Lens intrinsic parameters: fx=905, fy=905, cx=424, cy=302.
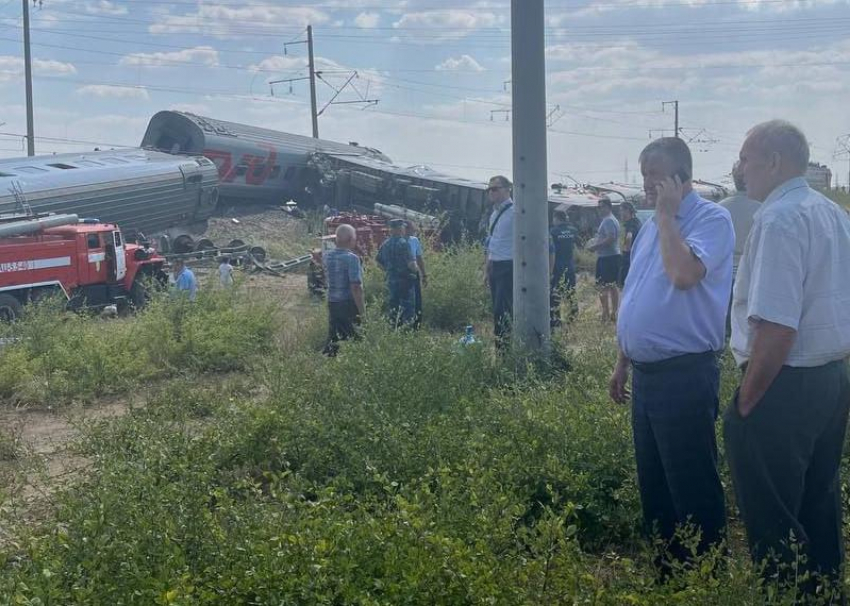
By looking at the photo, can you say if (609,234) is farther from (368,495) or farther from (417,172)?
(417,172)

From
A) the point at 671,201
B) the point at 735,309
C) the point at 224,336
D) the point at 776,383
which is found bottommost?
the point at 224,336

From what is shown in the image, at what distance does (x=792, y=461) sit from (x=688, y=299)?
76cm

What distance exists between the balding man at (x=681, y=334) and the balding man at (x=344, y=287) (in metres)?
5.58

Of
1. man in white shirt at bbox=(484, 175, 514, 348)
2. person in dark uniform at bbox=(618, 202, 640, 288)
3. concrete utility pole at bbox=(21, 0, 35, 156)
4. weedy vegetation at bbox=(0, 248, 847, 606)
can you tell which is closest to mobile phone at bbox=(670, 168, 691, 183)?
weedy vegetation at bbox=(0, 248, 847, 606)

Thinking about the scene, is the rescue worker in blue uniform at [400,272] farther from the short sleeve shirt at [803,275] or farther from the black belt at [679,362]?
the short sleeve shirt at [803,275]

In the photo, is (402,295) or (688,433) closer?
(688,433)

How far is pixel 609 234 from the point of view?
39.8 ft

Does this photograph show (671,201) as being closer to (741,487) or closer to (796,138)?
(796,138)

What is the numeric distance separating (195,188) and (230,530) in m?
21.7

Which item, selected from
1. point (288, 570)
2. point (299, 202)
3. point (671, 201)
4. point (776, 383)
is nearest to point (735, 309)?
point (776, 383)

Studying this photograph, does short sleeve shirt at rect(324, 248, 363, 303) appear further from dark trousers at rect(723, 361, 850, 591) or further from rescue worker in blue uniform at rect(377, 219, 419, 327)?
dark trousers at rect(723, 361, 850, 591)

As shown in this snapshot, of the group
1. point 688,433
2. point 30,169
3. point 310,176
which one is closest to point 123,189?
point 30,169

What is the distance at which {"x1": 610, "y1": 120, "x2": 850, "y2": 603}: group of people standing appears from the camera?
2.99 meters

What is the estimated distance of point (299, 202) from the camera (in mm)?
31188
